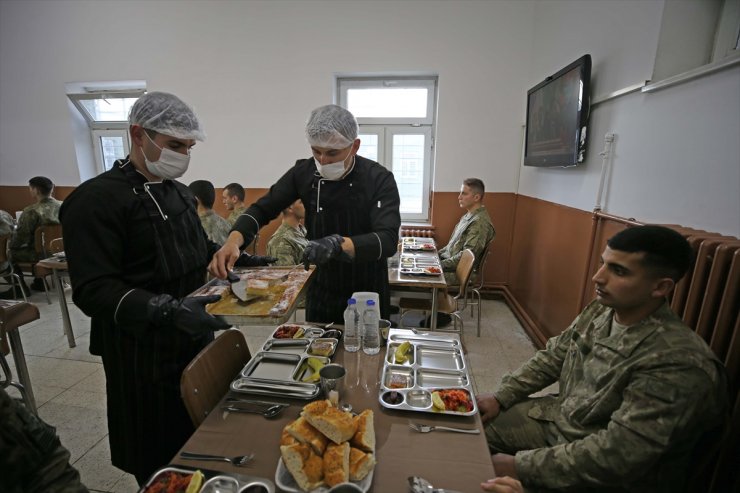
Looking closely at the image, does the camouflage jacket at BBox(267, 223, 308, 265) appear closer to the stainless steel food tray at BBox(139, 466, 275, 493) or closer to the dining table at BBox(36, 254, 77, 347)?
the dining table at BBox(36, 254, 77, 347)

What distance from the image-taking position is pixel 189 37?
15.3 feet

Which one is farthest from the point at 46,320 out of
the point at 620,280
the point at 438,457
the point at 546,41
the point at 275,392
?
the point at 546,41

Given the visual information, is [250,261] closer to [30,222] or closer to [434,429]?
[434,429]

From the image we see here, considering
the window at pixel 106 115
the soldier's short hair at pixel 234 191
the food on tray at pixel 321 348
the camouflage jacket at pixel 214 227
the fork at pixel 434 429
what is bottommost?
the fork at pixel 434 429

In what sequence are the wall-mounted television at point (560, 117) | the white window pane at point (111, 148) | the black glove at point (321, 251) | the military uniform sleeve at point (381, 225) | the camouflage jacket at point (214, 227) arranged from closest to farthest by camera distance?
1. the black glove at point (321, 251)
2. the military uniform sleeve at point (381, 225)
3. the wall-mounted television at point (560, 117)
4. the camouflage jacket at point (214, 227)
5. the white window pane at point (111, 148)

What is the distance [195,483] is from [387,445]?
1.61 ft

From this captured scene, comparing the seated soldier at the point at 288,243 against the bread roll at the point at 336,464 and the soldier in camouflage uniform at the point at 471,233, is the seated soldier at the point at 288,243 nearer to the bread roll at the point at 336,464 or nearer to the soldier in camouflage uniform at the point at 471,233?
the soldier in camouflage uniform at the point at 471,233

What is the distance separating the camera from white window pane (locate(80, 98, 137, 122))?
5.25 meters

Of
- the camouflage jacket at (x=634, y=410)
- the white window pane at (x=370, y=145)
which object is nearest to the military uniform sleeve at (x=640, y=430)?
the camouflage jacket at (x=634, y=410)

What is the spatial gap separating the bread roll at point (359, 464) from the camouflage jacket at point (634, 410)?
0.60 metres

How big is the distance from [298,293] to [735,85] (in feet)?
6.43

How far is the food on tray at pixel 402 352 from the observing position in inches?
55.7

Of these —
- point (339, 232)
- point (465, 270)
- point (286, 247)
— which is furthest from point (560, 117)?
point (286, 247)

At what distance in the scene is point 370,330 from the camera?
1.48 m
